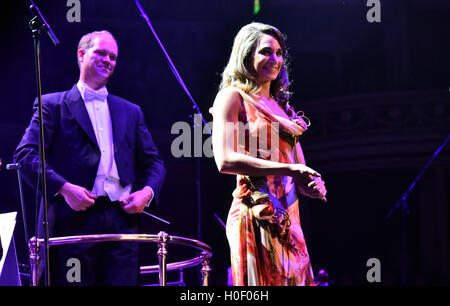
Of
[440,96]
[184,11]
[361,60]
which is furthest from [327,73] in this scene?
[184,11]

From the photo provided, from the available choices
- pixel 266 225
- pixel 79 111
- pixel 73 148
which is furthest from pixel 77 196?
pixel 266 225

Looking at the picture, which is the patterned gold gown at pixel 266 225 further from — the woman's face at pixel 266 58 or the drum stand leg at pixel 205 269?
the drum stand leg at pixel 205 269

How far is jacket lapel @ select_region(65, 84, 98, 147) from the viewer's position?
376 centimetres

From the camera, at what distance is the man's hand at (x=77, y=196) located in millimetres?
3520

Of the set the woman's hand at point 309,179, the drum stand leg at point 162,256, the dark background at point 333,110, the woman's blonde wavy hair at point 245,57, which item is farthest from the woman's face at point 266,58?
the dark background at point 333,110

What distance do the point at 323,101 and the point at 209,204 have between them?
9.66 ft

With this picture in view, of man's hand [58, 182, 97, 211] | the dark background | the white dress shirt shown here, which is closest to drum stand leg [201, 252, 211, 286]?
the white dress shirt

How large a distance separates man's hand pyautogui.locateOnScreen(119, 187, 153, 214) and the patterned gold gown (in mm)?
1067

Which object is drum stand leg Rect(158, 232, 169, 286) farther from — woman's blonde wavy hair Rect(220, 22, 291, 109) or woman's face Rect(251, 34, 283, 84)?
woman's face Rect(251, 34, 283, 84)

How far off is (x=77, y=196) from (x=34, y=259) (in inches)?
15.5

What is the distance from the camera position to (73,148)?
374cm

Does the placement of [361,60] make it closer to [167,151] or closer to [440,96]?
[440,96]

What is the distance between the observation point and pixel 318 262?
1212cm
